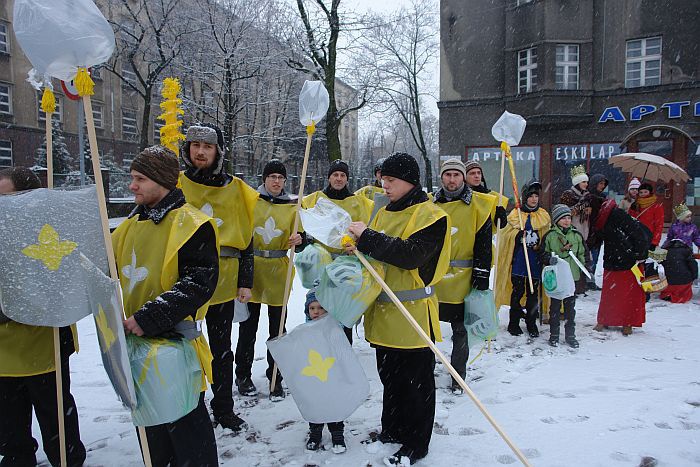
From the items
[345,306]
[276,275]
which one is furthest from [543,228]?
[345,306]

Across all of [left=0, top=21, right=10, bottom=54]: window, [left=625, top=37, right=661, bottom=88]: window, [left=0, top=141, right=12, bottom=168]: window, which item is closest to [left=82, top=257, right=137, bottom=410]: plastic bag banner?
[left=625, top=37, right=661, bottom=88]: window

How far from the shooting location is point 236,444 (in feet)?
11.1

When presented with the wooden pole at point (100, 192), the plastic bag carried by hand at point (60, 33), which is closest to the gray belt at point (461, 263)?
the wooden pole at point (100, 192)

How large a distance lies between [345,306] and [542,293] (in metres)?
4.46

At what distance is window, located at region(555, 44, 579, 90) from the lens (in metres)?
17.5

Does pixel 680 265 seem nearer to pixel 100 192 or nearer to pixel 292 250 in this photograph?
pixel 292 250

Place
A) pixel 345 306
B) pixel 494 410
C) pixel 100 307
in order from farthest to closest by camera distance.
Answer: pixel 494 410 < pixel 345 306 < pixel 100 307

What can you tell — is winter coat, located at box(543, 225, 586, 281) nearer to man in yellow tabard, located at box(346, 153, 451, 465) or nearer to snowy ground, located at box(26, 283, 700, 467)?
snowy ground, located at box(26, 283, 700, 467)

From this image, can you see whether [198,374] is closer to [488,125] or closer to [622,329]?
[622,329]

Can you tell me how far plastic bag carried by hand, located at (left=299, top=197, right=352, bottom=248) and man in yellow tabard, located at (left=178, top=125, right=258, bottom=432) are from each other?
2.49 feet

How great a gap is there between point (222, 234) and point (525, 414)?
104 inches

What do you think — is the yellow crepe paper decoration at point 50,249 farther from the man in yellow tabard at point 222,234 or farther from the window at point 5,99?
the window at point 5,99

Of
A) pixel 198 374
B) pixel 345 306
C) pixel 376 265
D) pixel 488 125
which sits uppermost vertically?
pixel 488 125

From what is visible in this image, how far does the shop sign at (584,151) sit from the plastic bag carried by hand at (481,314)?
50.2 ft
